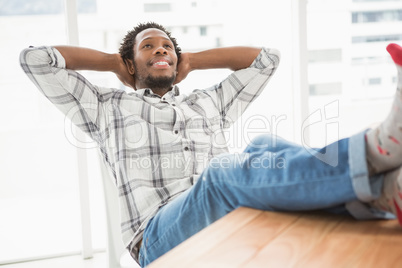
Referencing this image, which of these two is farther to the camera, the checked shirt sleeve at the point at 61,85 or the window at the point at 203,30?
the window at the point at 203,30

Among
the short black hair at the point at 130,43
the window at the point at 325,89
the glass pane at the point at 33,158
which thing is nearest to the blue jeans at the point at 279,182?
the short black hair at the point at 130,43

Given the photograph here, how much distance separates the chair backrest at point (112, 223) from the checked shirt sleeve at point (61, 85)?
19 centimetres

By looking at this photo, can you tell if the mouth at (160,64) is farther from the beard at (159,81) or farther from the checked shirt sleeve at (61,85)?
the checked shirt sleeve at (61,85)

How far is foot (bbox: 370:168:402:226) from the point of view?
0.86m

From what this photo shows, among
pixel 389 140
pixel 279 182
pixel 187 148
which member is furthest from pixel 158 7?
pixel 389 140

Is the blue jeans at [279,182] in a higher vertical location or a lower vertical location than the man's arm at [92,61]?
lower

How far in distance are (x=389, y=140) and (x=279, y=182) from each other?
246mm

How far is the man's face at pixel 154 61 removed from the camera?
76.0 inches

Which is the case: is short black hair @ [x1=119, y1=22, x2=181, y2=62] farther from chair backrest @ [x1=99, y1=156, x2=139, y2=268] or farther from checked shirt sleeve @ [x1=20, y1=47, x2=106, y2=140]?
chair backrest @ [x1=99, y1=156, x2=139, y2=268]

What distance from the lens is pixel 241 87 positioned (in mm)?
2016

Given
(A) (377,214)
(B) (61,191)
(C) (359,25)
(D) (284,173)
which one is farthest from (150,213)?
(C) (359,25)

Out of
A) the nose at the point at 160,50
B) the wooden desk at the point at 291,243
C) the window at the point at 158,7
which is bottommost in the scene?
the wooden desk at the point at 291,243

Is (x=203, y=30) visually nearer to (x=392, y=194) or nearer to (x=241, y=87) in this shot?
(x=241, y=87)

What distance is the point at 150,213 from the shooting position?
153 cm
